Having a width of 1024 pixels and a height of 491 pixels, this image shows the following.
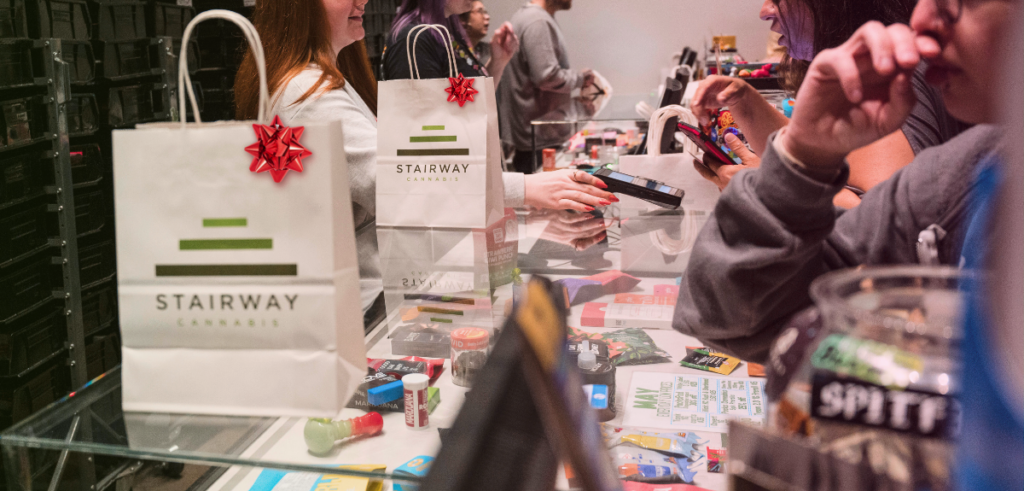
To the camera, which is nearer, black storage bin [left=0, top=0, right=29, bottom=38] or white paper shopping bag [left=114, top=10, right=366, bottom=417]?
white paper shopping bag [left=114, top=10, right=366, bottom=417]

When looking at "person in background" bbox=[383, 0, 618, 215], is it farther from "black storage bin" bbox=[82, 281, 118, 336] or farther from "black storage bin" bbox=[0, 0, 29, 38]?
"black storage bin" bbox=[82, 281, 118, 336]

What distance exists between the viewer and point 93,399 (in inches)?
27.9

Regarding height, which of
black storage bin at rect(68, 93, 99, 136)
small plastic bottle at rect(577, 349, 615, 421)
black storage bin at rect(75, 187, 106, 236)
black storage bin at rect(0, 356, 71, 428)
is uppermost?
black storage bin at rect(68, 93, 99, 136)

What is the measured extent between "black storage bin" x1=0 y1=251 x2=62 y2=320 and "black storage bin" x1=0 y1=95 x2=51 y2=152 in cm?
32

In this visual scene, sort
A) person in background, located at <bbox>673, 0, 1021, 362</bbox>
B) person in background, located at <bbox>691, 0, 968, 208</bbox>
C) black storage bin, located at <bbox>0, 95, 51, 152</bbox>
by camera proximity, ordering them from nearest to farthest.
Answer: person in background, located at <bbox>673, 0, 1021, 362</bbox>
person in background, located at <bbox>691, 0, 968, 208</bbox>
black storage bin, located at <bbox>0, 95, 51, 152</bbox>

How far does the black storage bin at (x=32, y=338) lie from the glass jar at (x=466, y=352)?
4.96 feet

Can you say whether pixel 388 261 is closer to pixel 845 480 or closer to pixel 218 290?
pixel 218 290

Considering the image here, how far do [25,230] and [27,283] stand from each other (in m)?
0.15

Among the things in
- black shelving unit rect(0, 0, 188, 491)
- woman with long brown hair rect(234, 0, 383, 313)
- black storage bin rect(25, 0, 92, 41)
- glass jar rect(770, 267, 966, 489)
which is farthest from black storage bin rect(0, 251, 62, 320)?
glass jar rect(770, 267, 966, 489)

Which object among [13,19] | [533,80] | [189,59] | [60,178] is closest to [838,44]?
[60,178]

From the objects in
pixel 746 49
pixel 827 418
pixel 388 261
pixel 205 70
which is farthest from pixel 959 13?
pixel 746 49

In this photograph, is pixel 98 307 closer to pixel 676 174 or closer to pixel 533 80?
pixel 676 174

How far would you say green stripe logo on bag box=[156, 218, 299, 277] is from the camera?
1.85 feet

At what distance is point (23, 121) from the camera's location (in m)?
1.84
